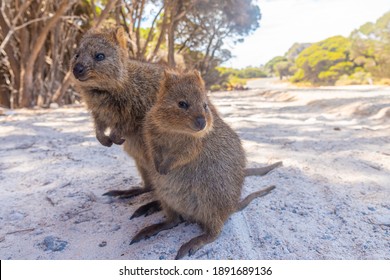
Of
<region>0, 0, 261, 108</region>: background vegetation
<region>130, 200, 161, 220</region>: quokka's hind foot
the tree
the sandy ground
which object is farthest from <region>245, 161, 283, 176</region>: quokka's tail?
the tree

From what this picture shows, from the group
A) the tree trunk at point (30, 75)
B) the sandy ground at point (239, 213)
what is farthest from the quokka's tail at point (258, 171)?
the tree trunk at point (30, 75)

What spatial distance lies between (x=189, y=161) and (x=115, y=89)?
741 mm

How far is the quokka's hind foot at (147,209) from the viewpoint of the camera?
7.68 feet

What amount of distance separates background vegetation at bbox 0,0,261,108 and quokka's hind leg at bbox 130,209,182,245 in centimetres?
415

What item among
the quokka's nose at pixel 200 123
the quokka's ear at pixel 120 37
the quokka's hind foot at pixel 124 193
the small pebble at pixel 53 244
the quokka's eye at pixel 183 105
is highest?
the quokka's ear at pixel 120 37

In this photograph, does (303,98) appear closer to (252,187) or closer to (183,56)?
(252,187)

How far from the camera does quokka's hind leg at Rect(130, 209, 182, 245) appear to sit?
201 centimetres

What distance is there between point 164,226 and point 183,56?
14.1 metres

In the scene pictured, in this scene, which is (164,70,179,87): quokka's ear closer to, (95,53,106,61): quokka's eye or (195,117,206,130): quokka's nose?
(195,117,206,130): quokka's nose

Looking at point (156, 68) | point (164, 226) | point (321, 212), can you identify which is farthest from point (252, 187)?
point (156, 68)

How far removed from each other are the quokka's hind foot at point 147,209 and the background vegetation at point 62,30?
153 inches

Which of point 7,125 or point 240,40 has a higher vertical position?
point 240,40

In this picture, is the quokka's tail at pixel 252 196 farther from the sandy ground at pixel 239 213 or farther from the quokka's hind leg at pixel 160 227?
the quokka's hind leg at pixel 160 227

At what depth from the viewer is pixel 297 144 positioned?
4.05 m
